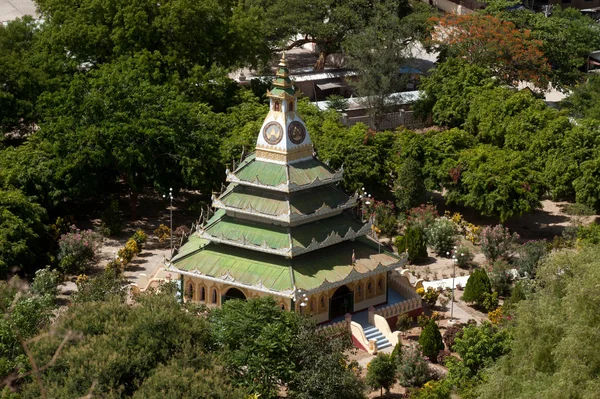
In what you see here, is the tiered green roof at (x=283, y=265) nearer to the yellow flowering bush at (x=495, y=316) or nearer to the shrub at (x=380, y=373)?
the yellow flowering bush at (x=495, y=316)

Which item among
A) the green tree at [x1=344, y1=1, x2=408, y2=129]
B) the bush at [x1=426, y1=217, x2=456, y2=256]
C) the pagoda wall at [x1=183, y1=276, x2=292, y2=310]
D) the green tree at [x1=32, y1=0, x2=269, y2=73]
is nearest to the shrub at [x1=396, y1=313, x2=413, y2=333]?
the pagoda wall at [x1=183, y1=276, x2=292, y2=310]

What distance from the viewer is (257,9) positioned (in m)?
84.2

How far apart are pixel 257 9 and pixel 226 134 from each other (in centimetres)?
1802

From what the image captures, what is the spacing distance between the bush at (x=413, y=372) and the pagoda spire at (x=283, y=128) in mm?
11604

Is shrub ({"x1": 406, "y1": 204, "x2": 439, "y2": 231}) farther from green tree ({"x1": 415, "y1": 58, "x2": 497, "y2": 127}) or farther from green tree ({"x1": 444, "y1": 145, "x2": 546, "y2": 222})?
green tree ({"x1": 415, "y1": 58, "x2": 497, "y2": 127})

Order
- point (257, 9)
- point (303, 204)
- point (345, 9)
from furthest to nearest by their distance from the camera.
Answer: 1. point (345, 9)
2. point (257, 9)
3. point (303, 204)

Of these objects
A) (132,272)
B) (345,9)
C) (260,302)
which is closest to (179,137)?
(132,272)

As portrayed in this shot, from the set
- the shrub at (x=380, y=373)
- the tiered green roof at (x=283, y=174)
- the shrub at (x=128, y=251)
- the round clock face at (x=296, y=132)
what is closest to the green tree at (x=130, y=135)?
the shrub at (x=128, y=251)

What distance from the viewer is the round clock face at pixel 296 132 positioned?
180ft

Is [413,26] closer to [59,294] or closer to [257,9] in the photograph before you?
[257,9]

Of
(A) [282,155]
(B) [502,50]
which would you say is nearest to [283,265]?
(A) [282,155]

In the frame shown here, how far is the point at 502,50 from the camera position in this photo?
279ft

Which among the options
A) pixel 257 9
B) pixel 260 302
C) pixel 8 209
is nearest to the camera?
pixel 260 302

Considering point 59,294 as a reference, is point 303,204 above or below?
above
